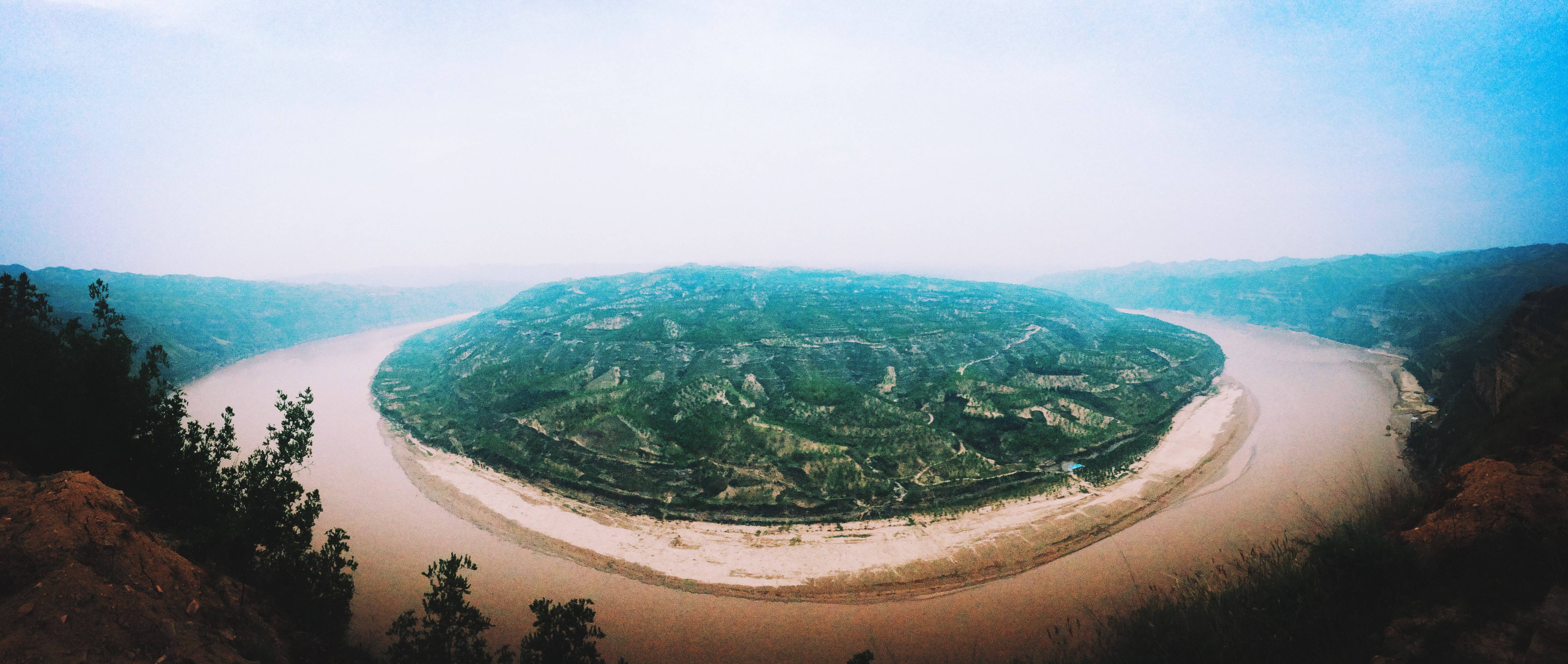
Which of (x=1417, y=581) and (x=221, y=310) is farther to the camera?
(x=221, y=310)

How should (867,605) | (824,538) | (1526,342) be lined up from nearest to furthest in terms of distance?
1. (867,605)
2. (824,538)
3. (1526,342)

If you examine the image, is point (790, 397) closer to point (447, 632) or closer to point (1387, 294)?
point (447, 632)

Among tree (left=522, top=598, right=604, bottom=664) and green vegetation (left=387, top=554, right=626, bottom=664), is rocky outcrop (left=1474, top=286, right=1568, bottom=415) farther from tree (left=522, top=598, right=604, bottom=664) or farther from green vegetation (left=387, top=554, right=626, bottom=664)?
green vegetation (left=387, top=554, right=626, bottom=664)

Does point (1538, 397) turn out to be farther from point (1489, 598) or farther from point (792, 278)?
point (792, 278)

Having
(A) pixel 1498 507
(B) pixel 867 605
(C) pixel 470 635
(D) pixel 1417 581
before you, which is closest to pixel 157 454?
(C) pixel 470 635

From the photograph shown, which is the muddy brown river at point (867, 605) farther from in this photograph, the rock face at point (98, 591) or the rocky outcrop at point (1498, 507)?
the rocky outcrop at point (1498, 507)

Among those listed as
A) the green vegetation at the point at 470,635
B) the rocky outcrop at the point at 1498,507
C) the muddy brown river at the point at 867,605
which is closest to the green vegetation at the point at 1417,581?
the rocky outcrop at the point at 1498,507

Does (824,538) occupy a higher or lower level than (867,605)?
higher
